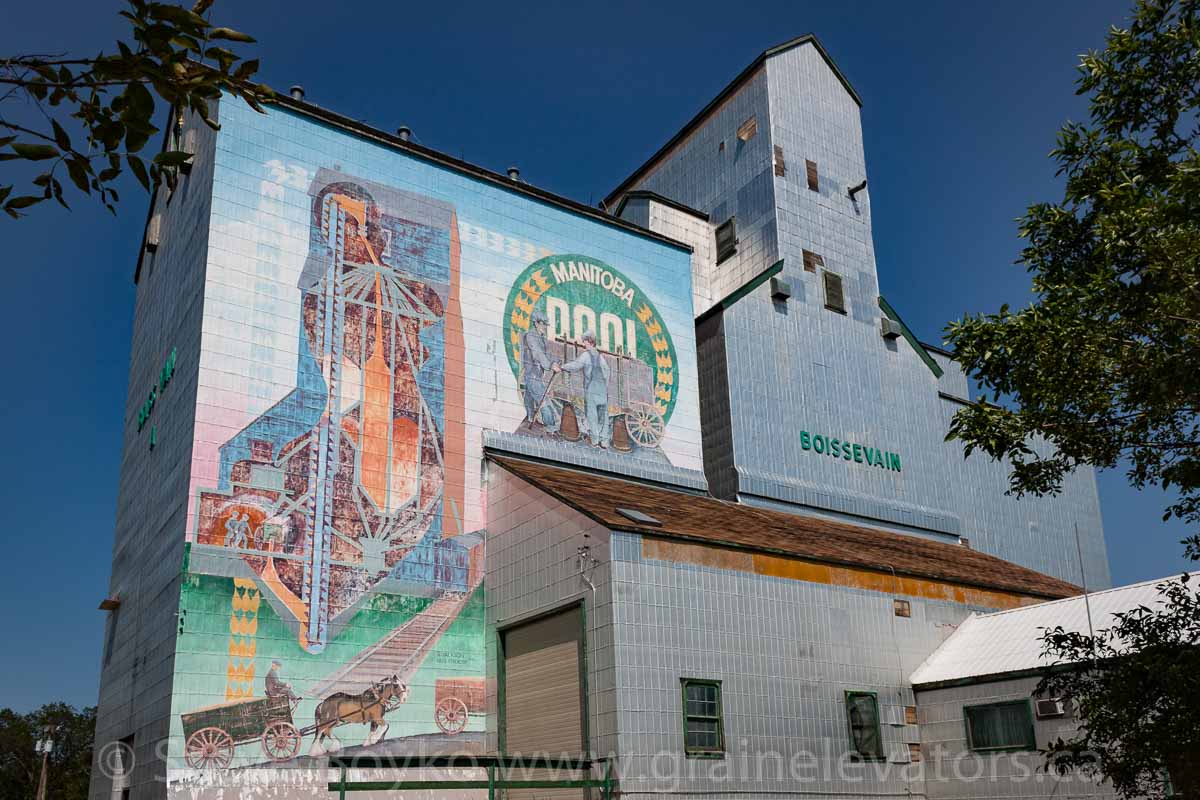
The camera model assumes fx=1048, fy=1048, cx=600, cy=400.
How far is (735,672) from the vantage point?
19750 mm

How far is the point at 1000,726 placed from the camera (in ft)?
68.1

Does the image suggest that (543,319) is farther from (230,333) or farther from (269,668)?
(269,668)

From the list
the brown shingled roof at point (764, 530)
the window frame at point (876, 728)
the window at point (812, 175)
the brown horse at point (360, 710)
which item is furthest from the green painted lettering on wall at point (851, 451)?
the brown horse at point (360, 710)

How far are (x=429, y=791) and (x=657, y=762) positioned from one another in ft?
15.4

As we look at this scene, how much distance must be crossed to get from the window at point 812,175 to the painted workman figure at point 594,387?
36.2ft

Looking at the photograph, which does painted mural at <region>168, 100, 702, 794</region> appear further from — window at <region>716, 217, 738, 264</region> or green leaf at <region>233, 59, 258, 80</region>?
green leaf at <region>233, 59, 258, 80</region>

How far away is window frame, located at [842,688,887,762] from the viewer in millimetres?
21125

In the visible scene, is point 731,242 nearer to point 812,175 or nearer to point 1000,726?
point 812,175

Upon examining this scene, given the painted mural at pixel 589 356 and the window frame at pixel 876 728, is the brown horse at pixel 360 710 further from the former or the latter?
the window frame at pixel 876 728

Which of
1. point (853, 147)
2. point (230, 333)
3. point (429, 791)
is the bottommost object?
point (429, 791)

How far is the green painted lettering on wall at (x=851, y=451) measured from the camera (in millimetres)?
29703

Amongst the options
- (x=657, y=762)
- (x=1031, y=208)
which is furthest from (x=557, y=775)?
(x=1031, y=208)

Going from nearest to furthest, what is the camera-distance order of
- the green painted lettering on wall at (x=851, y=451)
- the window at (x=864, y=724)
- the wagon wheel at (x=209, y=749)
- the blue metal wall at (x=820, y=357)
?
the wagon wheel at (x=209, y=749) < the window at (x=864, y=724) < the blue metal wall at (x=820, y=357) < the green painted lettering on wall at (x=851, y=451)

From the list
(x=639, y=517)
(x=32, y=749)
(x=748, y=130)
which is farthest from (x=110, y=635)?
(x=32, y=749)
